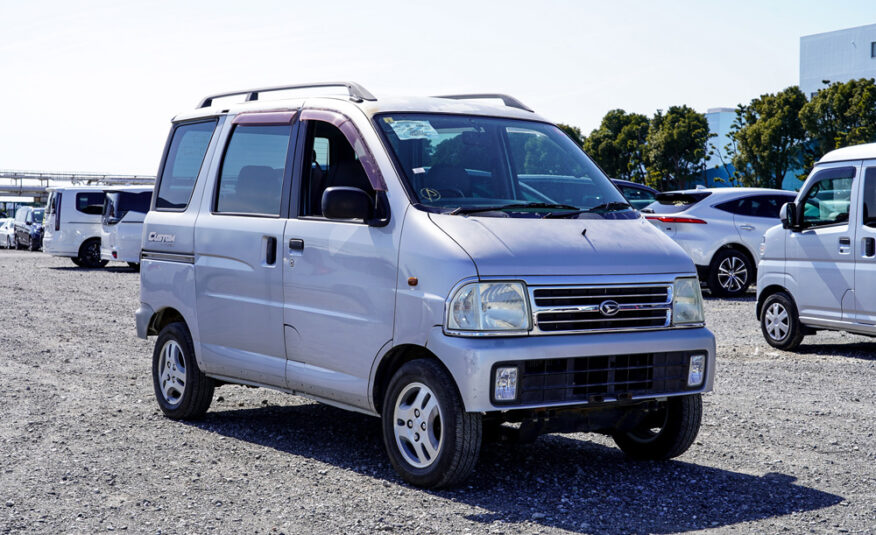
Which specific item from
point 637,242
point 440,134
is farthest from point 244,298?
point 637,242

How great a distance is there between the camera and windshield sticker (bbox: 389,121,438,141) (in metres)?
6.28

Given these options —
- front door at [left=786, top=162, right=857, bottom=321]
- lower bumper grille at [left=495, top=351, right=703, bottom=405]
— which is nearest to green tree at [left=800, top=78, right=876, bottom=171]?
front door at [left=786, top=162, right=857, bottom=321]

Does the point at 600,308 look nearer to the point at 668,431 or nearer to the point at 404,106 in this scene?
the point at 668,431

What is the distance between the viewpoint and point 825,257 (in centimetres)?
1128

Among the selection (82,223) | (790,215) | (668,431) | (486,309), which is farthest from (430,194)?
(82,223)

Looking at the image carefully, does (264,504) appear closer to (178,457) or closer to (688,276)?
(178,457)

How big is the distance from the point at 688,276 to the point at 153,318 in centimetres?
407

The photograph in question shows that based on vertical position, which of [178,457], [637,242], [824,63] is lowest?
[178,457]

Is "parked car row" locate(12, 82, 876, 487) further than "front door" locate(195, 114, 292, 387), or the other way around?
"front door" locate(195, 114, 292, 387)

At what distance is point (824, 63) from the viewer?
70.7 meters

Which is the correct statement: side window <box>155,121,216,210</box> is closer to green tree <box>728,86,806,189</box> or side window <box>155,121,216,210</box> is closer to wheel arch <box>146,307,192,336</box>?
wheel arch <box>146,307,192,336</box>

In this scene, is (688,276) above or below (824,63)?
below

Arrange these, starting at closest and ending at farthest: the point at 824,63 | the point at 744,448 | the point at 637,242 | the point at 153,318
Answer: the point at 637,242 → the point at 744,448 → the point at 153,318 → the point at 824,63

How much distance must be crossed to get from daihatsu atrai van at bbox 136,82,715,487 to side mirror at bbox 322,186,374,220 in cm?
1
